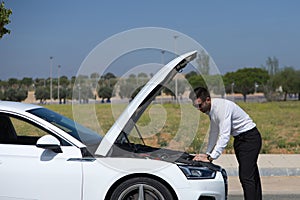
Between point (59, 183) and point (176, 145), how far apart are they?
1519 millimetres

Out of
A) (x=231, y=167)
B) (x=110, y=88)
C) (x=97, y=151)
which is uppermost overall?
(x=110, y=88)

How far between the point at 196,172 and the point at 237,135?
1.06 meters

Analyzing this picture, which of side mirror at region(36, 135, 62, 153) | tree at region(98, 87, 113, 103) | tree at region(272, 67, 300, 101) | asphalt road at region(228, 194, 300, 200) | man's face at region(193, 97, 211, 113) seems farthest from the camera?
tree at region(272, 67, 300, 101)

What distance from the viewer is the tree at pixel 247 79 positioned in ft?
382

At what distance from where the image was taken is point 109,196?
5188 mm

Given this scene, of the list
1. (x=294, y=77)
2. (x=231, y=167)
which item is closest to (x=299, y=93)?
(x=294, y=77)

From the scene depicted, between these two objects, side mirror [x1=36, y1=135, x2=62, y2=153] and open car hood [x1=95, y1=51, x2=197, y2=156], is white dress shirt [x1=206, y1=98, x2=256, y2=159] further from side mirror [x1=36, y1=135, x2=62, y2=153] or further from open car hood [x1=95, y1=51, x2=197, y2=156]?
side mirror [x1=36, y1=135, x2=62, y2=153]

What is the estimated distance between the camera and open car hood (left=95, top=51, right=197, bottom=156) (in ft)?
17.0

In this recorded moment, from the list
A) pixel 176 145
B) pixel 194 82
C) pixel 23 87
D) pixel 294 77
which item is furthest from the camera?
pixel 294 77

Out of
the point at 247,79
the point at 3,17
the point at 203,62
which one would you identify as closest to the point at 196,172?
the point at 203,62

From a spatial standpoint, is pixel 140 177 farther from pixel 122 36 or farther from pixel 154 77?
pixel 122 36

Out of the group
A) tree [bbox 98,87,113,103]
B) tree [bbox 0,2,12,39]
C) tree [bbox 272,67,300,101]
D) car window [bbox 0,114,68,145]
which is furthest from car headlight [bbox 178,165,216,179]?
tree [bbox 272,67,300,101]

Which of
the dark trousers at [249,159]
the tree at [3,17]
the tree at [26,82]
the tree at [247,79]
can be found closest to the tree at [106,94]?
the dark trousers at [249,159]

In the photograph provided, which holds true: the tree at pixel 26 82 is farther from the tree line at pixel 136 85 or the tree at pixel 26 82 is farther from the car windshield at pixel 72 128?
the car windshield at pixel 72 128
